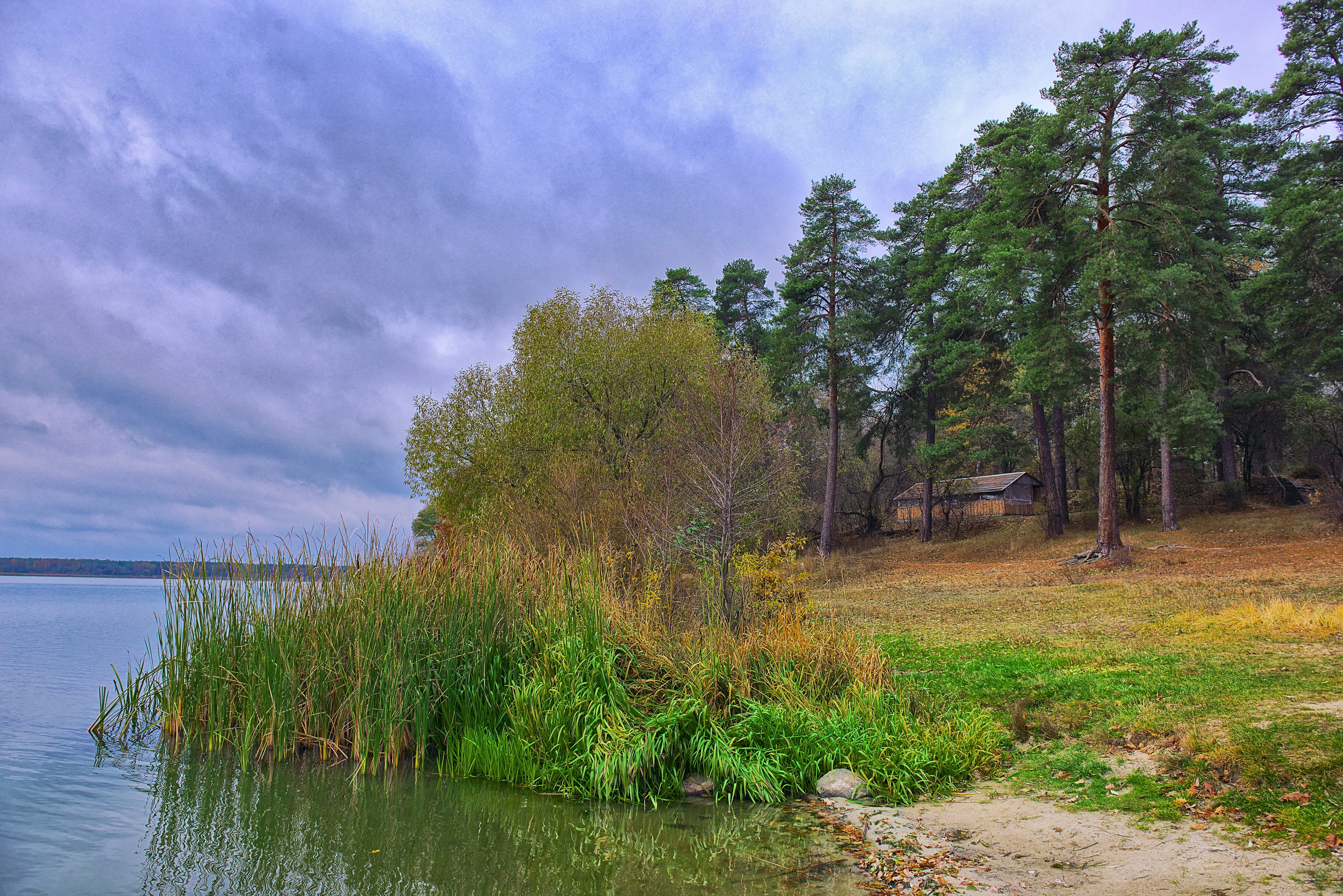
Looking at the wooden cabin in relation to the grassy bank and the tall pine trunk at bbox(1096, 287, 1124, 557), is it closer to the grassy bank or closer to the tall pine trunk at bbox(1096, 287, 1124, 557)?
the tall pine trunk at bbox(1096, 287, 1124, 557)

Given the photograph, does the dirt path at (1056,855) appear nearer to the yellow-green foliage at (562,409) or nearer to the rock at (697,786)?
the rock at (697,786)

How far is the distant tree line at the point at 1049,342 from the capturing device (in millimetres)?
16156

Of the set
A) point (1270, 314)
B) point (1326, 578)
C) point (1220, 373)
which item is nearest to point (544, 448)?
point (1326, 578)

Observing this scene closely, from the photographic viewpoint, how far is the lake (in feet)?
16.5

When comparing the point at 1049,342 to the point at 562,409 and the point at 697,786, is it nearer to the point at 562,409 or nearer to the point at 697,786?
the point at 562,409

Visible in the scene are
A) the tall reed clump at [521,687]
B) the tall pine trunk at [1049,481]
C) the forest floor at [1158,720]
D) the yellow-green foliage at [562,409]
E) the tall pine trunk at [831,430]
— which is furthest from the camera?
the tall pine trunk at [831,430]

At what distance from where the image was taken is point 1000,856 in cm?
478

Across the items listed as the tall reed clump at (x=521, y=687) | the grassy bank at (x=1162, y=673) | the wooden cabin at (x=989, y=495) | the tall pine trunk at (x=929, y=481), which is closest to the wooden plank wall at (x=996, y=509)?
the wooden cabin at (x=989, y=495)

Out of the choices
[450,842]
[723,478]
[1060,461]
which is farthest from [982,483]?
[450,842]

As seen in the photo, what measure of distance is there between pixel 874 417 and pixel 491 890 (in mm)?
33936

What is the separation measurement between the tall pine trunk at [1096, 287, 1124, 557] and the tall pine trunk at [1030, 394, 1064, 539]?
7.52 meters

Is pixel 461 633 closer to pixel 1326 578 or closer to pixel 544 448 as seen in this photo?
pixel 544 448

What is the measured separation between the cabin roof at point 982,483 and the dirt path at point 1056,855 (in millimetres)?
29164

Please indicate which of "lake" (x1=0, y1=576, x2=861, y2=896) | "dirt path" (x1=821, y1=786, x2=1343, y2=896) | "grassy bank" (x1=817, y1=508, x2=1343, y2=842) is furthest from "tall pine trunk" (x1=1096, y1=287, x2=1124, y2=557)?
"lake" (x1=0, y1=576, x2=861, y2=896)
